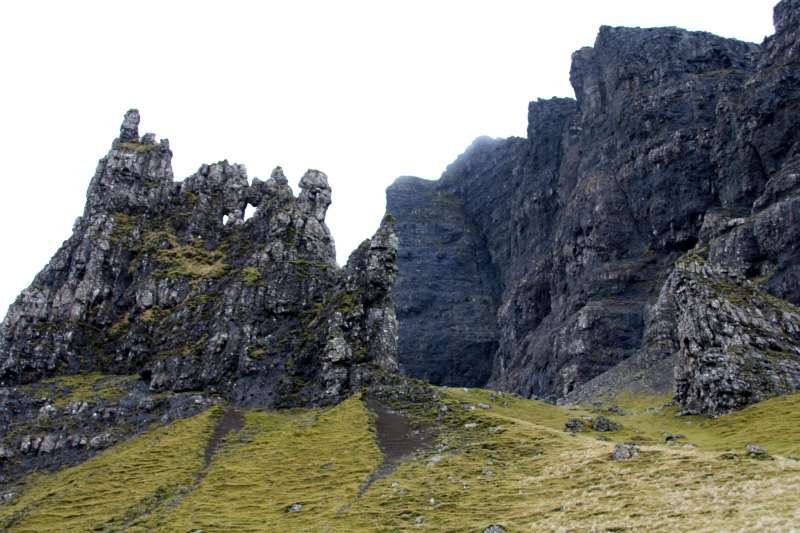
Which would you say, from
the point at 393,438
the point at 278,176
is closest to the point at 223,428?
the point at 393,438

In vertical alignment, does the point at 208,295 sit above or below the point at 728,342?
above

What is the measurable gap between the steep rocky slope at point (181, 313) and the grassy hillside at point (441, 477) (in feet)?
32.7

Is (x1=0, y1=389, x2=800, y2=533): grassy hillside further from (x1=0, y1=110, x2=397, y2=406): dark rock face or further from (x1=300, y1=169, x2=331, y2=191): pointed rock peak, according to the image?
(x1=300, y1=169, x2=331, y2=191): pointed rock peak

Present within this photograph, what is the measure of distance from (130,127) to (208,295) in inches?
2610

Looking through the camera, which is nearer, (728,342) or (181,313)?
(728,342)

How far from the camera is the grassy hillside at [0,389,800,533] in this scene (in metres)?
56.1

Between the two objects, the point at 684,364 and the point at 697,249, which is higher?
the point at 697,249

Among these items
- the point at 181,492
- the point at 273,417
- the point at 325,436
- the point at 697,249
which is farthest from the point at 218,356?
the point at 697,249

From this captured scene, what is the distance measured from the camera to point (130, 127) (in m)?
188

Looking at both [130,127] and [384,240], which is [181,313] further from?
[130,127]

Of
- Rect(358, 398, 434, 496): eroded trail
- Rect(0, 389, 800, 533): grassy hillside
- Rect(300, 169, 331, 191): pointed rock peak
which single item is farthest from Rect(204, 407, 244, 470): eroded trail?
Rect(300, 169, 331, 191): pointed rock peak

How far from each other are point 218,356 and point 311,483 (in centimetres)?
5436

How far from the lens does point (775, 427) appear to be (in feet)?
293

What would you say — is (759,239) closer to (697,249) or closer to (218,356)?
(697,249)
